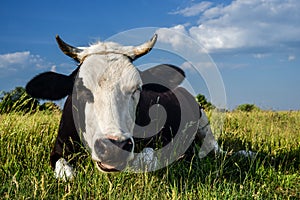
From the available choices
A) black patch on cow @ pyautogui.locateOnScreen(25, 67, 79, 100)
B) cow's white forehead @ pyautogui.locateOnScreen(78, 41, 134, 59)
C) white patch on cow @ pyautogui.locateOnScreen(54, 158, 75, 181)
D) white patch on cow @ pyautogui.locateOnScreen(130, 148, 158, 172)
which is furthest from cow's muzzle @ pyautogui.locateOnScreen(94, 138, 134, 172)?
cow's white forehead @ pyautogui.locateOnScreen(78, 41, 134, 59)

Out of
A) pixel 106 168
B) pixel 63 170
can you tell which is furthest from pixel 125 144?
pixel 63 170

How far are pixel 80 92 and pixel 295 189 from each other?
2.77 meters

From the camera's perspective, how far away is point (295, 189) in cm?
477

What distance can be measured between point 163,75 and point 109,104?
164 centimetres

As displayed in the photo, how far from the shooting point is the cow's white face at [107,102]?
3.91 m

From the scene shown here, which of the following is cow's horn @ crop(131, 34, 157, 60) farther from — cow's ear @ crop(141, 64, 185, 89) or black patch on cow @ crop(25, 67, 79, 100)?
black patch on cow @ crop(25, 67, 79, 100)

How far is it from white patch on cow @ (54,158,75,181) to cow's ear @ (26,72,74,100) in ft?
2.87

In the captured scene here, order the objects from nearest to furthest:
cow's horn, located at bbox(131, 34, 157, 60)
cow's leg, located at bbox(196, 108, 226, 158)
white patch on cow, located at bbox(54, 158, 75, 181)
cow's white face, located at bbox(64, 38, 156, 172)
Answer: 1. cow's white face, located at bbox(64, 38, 156, 172)
2. white patch on cow, located at bbox(54, 158, 75, 181)
3. cow's horn, located at bbox(131, 34, 157, 60)
4. cow's leg, located at bbox(196, 108, 226, 158)

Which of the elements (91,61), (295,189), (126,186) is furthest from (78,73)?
(295,189)

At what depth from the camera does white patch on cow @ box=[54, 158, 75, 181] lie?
4.61 m

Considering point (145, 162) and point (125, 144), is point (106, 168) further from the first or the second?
A: point (145, 162)

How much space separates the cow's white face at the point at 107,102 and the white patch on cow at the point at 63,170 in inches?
13.2

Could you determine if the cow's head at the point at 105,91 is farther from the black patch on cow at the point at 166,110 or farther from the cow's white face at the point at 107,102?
the black patch on cow at the point at 166,110

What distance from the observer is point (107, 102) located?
4.30 metres
